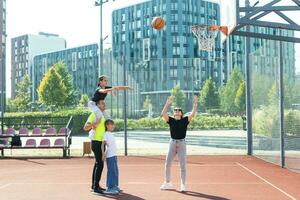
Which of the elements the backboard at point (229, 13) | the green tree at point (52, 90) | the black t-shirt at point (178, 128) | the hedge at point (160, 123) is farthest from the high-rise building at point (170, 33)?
the black t-shirt at point (178, 128)

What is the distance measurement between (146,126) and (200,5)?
90810 millimetres

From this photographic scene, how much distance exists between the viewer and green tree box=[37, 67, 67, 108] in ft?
198

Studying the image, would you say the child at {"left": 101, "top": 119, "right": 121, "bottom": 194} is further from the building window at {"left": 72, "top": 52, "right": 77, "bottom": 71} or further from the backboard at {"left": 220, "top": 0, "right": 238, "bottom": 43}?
the building window at {"left": 72, "top": 52, "right": 77, "bottom": 71}

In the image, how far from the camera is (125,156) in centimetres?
1786

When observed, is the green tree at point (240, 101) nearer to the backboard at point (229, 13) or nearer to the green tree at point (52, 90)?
the green tree at point (52, 90)

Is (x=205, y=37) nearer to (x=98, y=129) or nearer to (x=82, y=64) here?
(x=98, y=129)

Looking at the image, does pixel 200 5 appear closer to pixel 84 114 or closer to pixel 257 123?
pixel 84 114

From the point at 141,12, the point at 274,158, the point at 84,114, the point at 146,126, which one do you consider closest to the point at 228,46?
the point at 141,12

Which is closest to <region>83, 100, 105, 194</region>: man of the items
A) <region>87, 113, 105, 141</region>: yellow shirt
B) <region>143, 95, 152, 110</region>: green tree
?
<region>87, 113, 105, 141</region>: yellow shirt

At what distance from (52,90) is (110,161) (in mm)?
52661

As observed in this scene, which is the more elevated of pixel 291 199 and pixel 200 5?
pixel 200 5

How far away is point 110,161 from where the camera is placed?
9.24 metres

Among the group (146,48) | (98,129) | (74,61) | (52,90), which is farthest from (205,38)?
(74,61)

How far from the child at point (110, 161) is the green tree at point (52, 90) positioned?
172 feet
